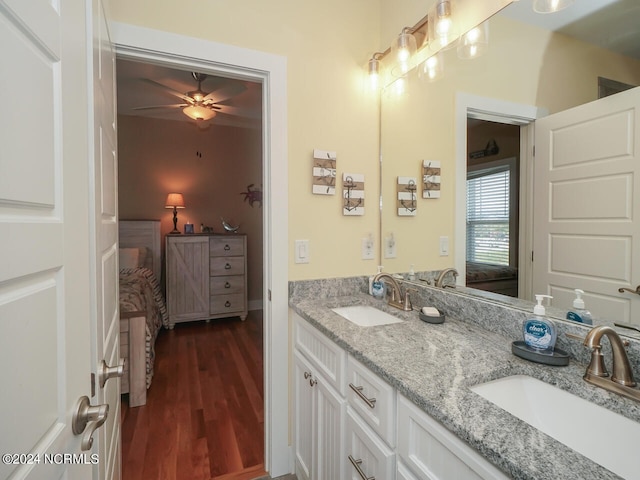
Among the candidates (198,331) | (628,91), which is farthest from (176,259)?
(628,91)

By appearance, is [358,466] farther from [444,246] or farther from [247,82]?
[247,82]

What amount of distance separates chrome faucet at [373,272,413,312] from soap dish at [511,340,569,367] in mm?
A: 580

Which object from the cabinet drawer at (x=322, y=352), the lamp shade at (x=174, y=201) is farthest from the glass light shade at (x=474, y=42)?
the lamp shade at (x=174, y=201)

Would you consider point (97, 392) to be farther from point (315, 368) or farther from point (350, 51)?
point (350, 51)

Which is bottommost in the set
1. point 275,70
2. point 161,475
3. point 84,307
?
point 161,475

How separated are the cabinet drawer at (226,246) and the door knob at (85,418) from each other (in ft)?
11.3

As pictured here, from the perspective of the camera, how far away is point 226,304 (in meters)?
4.10

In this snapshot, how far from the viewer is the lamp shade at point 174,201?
4215 mm

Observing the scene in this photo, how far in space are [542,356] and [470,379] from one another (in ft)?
0.84

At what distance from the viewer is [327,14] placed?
1.69 meters

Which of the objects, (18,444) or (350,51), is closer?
(18,444)

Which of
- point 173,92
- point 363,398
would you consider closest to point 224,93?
point 173,92

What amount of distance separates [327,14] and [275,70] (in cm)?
48

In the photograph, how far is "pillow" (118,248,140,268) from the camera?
357 centimetres
